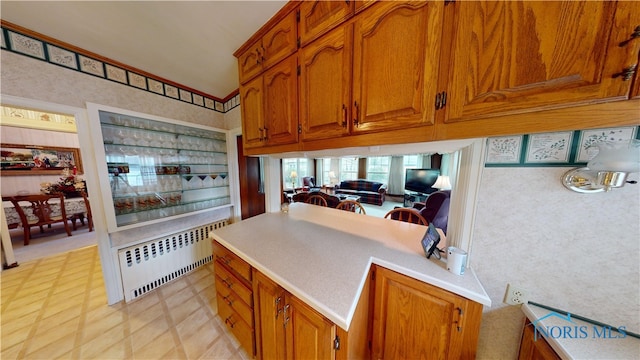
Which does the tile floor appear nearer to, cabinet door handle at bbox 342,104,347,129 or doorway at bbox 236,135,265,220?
doorway at bbox 236,135,265,220

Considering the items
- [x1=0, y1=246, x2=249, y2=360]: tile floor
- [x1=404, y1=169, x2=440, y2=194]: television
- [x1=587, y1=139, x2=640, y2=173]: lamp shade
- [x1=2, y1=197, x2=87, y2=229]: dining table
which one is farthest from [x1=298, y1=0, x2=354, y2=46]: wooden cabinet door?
[x1=2, y1=197, x2=87, y2=229]: dining table

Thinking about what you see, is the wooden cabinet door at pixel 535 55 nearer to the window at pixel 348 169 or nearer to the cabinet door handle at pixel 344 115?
the cabinet door handle at pixel 344 115

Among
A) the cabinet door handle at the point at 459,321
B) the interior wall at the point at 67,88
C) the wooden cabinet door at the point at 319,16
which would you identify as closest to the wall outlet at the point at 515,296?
the cabinet door handle at the point at 459,321

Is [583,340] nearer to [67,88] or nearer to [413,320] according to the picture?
[413,320]

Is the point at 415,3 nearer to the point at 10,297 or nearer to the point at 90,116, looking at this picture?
the point at 90,116

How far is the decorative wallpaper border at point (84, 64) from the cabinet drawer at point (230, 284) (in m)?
1.94

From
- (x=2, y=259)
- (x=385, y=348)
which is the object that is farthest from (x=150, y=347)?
(x=2, y=259)

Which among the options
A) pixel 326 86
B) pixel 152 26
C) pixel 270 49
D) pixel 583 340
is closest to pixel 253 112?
pixel 270 49

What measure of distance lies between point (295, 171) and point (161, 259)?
531cm

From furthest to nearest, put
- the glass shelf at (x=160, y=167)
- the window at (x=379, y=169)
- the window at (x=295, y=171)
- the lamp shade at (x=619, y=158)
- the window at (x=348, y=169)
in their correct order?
the window at (x=348, y=169), the window at (x=295, y=171), the window at (x=379, y=169), the glass shelf at (x=160, y=167), the lamp shade at (x=619, y=158)

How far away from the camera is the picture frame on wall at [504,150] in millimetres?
805

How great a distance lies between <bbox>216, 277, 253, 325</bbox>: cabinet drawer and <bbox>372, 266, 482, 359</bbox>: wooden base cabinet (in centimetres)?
81

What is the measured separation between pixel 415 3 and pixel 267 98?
98cm

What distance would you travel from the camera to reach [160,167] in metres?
1.94
